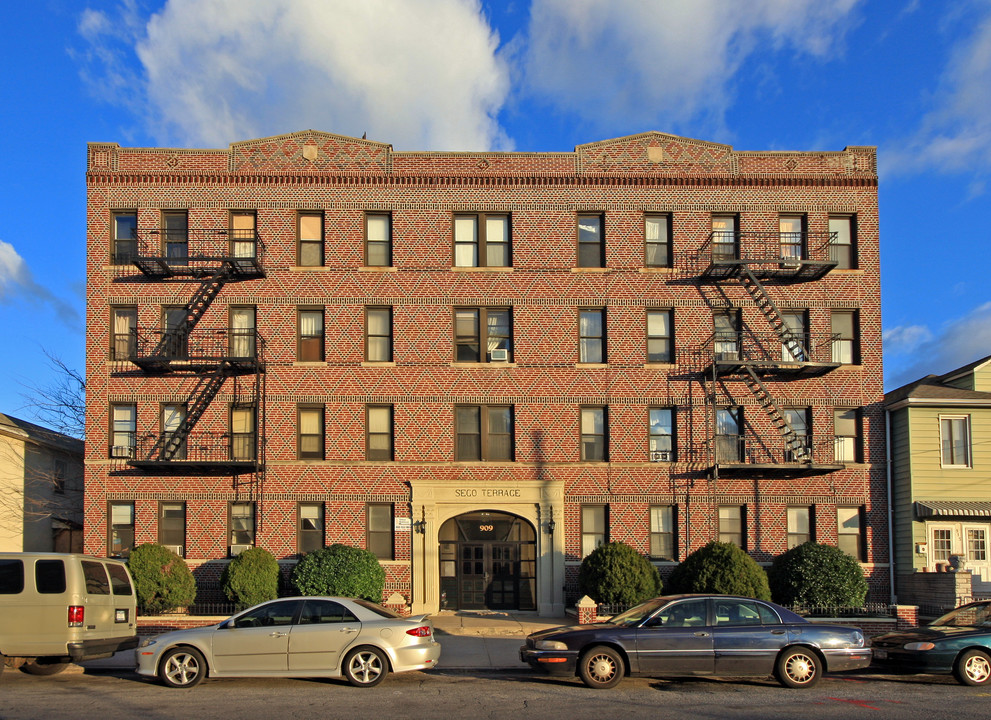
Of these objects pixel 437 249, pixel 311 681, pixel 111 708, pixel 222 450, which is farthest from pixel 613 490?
pixel 111 708

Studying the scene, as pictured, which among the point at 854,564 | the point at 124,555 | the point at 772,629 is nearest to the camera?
the point at 772,629

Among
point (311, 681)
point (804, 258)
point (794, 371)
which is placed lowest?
point (311, 681)

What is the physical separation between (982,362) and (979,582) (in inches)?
253

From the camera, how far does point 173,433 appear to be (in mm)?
27828

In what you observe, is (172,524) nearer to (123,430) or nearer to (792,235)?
(123,430)

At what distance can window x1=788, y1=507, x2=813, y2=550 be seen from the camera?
2841cm

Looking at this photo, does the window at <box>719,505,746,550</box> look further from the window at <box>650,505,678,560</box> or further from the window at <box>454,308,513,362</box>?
the window at <box>454,308,513,362</box>

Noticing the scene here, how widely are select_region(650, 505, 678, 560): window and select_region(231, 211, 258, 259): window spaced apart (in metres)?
13.9

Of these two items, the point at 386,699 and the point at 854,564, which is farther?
the point at 854,564

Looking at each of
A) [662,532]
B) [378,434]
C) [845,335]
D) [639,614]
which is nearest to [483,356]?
[378,434]

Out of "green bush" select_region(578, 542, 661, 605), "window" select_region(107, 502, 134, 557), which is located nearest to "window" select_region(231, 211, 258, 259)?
"window" select_region(107, 502, 134, 557)

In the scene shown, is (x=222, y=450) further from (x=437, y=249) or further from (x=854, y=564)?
(x=854, y=564)

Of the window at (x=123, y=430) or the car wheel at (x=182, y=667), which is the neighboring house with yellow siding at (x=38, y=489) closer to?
the window at (x=123, y=430)

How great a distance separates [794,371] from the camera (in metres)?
28.5
